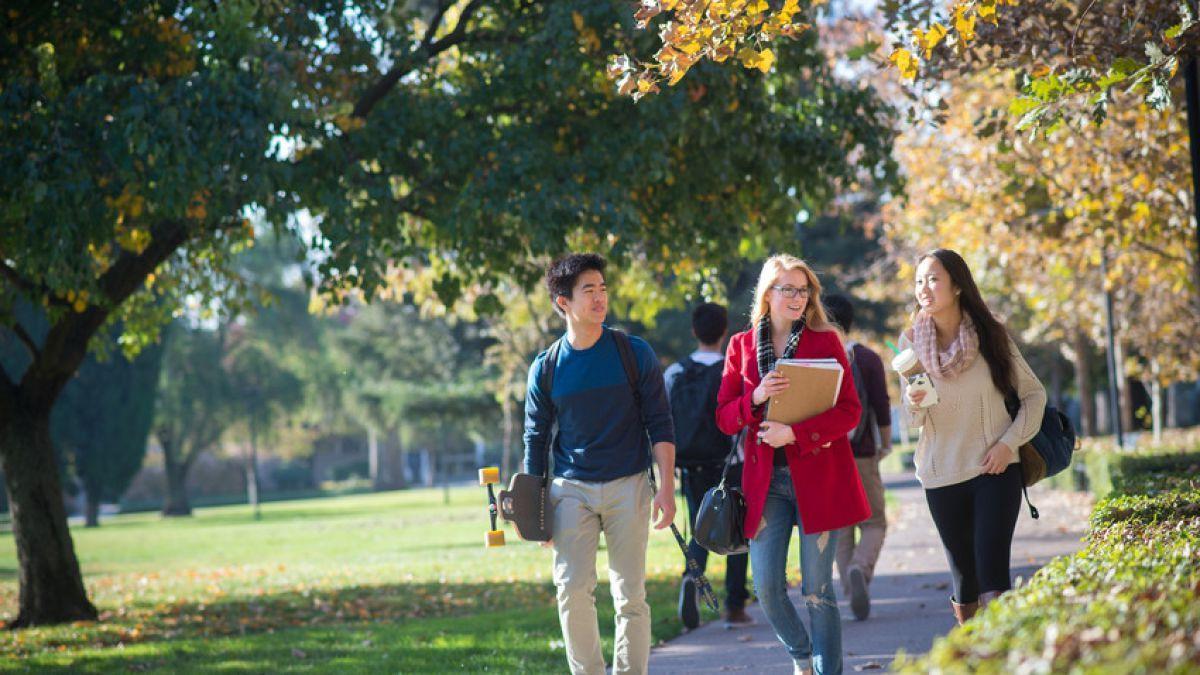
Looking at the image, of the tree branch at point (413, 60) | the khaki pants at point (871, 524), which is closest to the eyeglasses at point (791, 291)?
the khaki pants at point (871, 524)

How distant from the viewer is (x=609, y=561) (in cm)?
562

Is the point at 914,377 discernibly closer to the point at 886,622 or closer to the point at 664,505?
the point at 664,505

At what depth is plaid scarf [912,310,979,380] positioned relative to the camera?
18.8 feet

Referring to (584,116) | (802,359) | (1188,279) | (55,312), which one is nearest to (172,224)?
(55,312)

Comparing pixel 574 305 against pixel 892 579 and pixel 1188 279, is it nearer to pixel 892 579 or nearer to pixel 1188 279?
pixel 892 579

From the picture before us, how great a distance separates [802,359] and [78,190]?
20.2 ft

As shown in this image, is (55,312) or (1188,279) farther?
(1188,279)

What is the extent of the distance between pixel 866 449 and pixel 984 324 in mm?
2816

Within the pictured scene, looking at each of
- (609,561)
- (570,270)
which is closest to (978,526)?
(609,561)

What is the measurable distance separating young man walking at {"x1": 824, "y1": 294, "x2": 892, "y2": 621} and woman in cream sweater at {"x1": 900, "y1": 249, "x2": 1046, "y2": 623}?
2.18 meters

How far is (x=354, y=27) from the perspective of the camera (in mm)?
12523

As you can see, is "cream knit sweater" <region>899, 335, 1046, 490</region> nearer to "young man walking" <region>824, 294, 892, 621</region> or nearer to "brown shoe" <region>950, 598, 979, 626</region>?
"brown shoe" <region>950, 598, 979, 626</region>

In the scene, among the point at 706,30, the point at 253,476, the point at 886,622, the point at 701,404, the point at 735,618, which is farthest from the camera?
the point at 253,476

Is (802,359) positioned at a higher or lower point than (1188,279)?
lower
